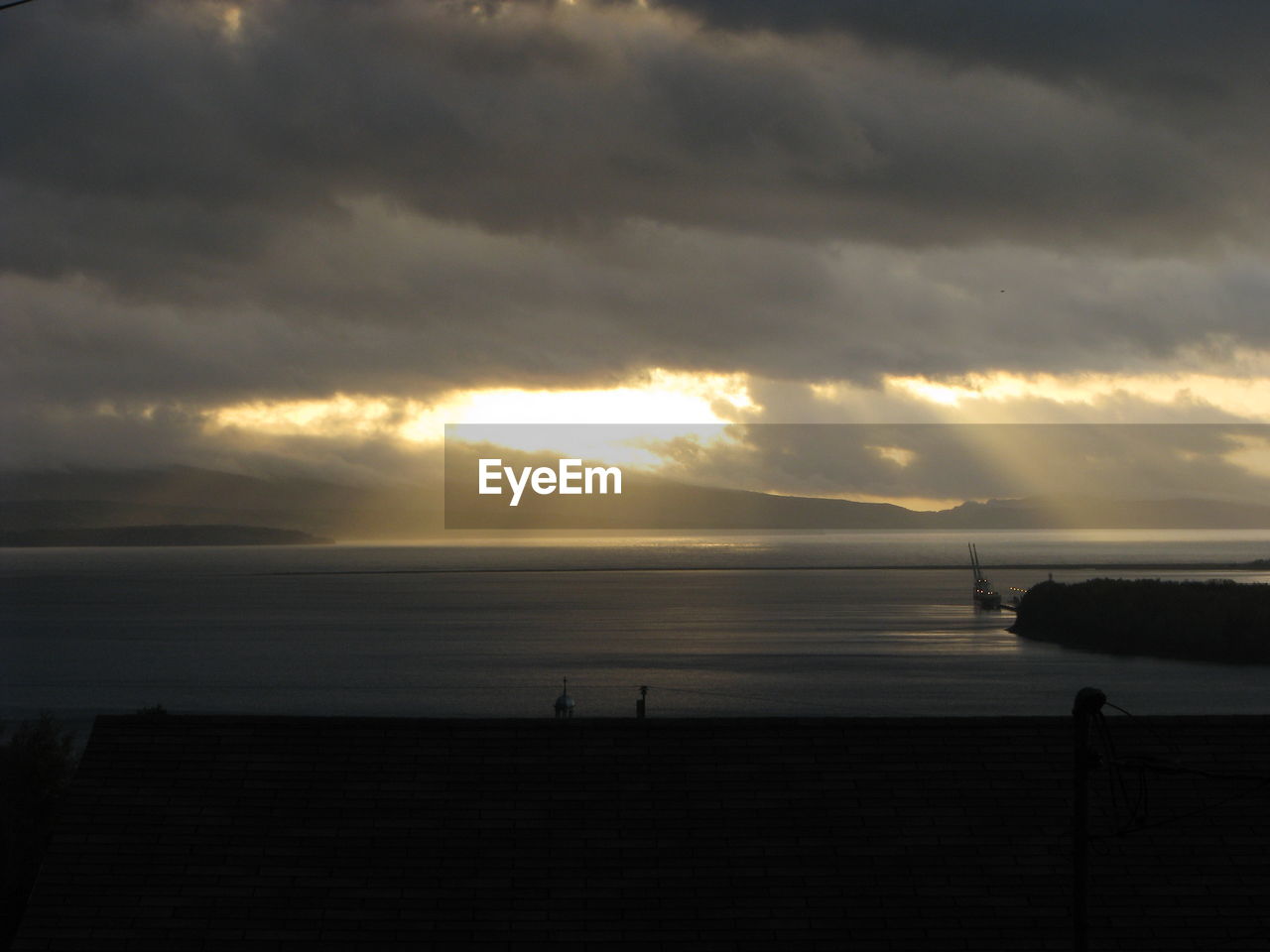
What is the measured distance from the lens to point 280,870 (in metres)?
13.5

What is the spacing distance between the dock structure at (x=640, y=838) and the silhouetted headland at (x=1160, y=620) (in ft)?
366

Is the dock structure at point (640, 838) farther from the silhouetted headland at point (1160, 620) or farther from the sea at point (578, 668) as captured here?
the silhouetted headland at point (1160, 620)

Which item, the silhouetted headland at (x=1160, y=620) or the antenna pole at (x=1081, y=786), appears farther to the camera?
the silhouetted headland at (x=1160, y=620)

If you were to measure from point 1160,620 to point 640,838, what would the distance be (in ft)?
397

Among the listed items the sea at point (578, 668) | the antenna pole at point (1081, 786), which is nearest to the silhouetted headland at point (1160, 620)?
the sea at point (578, 668)

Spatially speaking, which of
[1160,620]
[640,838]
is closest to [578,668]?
[1160,620]

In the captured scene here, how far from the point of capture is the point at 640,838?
14.0 m

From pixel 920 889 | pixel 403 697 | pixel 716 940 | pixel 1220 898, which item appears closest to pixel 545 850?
pixel 716 940

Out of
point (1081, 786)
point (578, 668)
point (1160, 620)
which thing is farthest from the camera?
point (1160, 620)

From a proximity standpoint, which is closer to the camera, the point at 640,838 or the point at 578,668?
the point at 640,838

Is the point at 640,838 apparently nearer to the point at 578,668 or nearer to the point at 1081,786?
the point at 1081,786

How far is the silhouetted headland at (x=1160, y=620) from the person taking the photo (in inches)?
4564

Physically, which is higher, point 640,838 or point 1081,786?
point 1081,786

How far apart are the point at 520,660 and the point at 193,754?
91.8 meters
